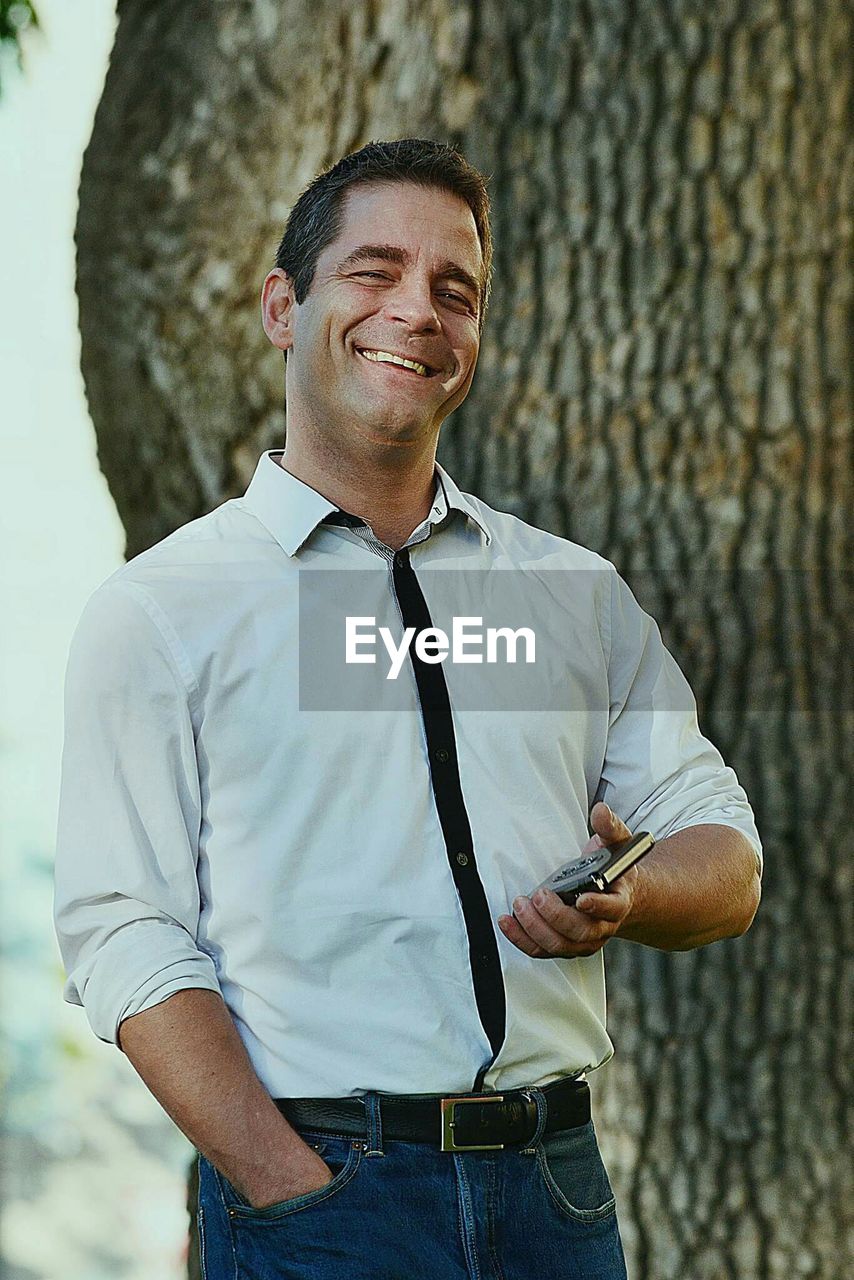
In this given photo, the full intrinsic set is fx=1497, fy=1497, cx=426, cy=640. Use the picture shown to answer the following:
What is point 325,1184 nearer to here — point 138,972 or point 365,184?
point 138,972

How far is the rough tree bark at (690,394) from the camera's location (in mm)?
2986

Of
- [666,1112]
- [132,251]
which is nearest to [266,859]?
[666,1112]

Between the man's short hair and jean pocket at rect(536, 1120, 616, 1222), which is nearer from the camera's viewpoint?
jean pocket at rect(536, 1120, 616, 1222)

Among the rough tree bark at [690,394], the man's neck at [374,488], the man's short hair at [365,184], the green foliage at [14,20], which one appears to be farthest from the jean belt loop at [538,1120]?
the green foliage at [14,20]

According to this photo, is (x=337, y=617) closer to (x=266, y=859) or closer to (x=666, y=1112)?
(x=266, y=859)

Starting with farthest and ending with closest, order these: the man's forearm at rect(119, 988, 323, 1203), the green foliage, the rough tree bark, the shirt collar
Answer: the green foliage → the rough tree bark → the shirt collar → the man's forearm at rect(119, 988, 323, 1203)

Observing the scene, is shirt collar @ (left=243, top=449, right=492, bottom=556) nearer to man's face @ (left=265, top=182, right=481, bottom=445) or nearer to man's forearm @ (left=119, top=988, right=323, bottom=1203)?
man's face @ (left=265, top=182, right=481, bottom=445)

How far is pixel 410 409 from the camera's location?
222 cm

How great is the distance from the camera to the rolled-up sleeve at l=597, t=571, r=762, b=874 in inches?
90.6

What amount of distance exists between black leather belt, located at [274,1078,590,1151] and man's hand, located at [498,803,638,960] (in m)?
0.21

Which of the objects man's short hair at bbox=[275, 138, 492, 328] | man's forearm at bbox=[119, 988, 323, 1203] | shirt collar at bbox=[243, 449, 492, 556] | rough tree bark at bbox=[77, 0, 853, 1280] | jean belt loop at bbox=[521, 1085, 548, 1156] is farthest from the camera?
rough tree bark at bbox=[77, 0, 853, 1280]

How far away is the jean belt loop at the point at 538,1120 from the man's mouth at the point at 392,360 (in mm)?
1042

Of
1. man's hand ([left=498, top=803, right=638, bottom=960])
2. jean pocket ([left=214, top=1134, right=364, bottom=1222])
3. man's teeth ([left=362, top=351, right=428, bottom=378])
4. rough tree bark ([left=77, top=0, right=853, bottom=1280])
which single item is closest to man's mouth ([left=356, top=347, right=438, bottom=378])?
man's teeth ([left=362, top=351, right=428, bottom=378])

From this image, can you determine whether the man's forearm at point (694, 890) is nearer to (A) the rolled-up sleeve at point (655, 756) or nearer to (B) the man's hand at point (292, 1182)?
(A) the rolled-up sleeve at point (655, 756)
